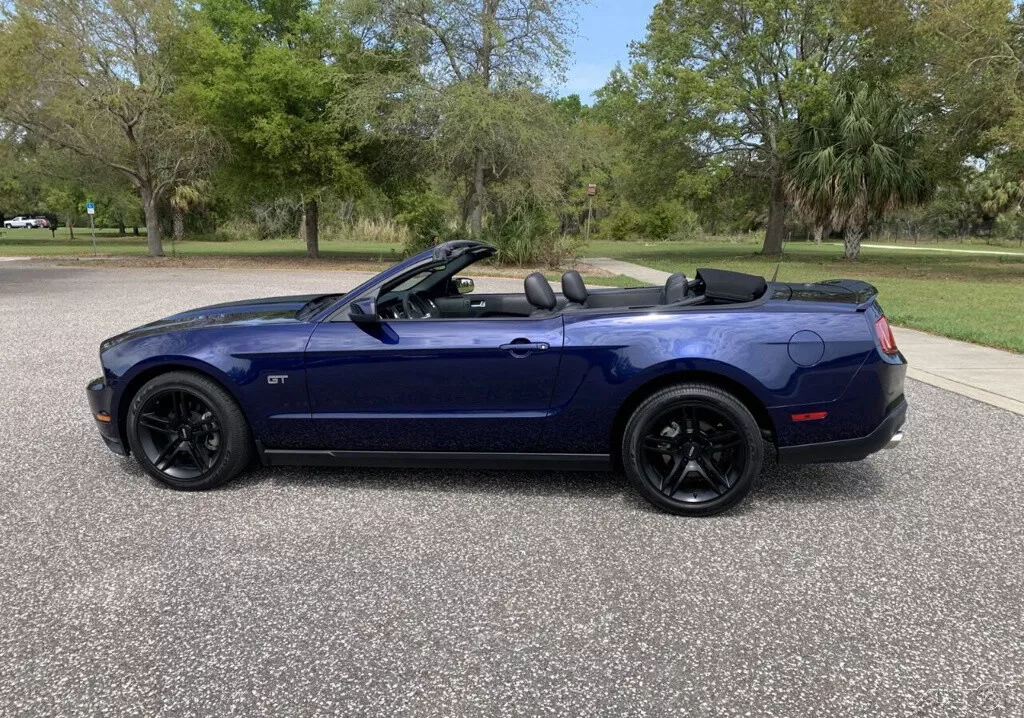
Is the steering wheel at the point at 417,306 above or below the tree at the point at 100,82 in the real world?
below

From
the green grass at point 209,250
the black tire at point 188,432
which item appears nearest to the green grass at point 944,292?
the black tire at point 188,432

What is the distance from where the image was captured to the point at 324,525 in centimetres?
358

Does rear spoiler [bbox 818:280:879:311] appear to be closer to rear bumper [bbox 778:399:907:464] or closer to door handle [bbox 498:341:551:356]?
rear bumper [bbox 778:399:907:464]

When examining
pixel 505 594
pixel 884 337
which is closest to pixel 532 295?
pixel 505 594

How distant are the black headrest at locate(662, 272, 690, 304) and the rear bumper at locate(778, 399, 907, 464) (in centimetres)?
104

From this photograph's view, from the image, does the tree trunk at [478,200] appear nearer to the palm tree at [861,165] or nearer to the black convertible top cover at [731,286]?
the palm tree at [861,165]

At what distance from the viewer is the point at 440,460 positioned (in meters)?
3.82

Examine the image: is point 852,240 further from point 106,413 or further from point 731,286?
point 106,413

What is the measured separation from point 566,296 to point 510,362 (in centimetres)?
87

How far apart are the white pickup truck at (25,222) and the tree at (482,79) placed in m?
86.7

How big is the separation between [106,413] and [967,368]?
7614 millimetres

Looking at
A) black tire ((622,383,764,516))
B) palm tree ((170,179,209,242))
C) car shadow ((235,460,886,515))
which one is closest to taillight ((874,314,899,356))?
black tire ((622,383,764,516))

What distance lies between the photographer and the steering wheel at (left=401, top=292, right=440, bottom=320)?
417 centimetres

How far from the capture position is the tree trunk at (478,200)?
22.5 metres
